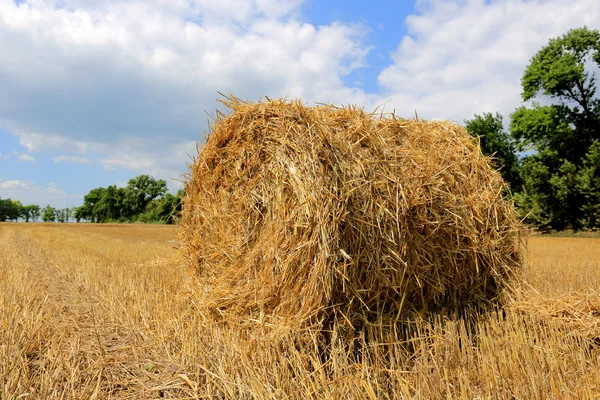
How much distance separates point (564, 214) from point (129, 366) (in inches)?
1008

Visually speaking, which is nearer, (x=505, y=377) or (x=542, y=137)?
(x=505, y=377)

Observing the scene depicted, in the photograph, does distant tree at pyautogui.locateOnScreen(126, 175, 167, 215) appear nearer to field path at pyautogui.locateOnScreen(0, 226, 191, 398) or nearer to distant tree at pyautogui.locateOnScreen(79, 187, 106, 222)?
distant tree at pyautogui.locateOnScreen(79, 187, 106, 222)

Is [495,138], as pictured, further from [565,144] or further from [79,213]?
[79,213]

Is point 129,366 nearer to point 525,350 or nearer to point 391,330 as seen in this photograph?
point 391,330

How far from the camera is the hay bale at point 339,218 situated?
10.1 feet

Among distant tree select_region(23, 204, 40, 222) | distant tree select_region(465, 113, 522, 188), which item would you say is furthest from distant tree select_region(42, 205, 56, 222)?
distant tree select_region(465, 113, 522, 188)

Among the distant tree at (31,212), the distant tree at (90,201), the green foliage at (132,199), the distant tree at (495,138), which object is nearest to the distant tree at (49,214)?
the distant tree at (31,212)

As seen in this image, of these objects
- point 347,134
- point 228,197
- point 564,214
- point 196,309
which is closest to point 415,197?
point 347,134

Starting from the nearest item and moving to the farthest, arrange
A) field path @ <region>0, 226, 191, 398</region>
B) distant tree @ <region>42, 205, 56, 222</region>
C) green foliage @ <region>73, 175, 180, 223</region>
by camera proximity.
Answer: field path @ <region>0, 226, 191, 398</region>, green foliage @ <region>73, 175, 180, 223</region>, distant tree @ <region>42, 205, 56, 222</region>

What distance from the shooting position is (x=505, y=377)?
259 cm

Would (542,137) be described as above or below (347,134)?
above

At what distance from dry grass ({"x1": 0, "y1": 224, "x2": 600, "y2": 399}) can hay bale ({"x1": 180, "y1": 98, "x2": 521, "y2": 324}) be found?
0.31 m

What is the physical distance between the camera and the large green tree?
21766 mm

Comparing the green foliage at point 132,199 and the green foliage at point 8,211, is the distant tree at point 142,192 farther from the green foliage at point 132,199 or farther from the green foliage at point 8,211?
the green foliage at point 8,211
